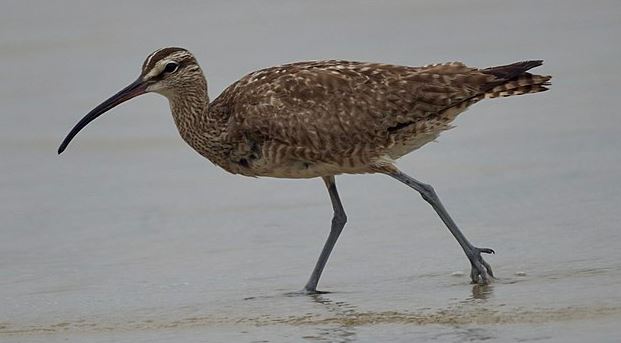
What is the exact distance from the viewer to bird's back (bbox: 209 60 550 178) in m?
10.1

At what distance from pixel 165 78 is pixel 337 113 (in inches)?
47.1

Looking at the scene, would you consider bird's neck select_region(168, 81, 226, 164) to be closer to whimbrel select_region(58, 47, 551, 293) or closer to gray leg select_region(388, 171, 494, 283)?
whimbrel select_region(58, 47, 551, 293)

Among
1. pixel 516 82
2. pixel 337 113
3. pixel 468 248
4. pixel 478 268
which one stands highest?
pixel 516 82

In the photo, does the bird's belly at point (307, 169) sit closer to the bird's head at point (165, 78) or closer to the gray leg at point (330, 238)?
the gray leg at point (330, 238)

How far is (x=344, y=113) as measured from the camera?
402 inches

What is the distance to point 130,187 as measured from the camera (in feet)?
42.2

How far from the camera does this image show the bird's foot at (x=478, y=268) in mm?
9414

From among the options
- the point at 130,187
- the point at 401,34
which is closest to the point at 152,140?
the point at 130,187

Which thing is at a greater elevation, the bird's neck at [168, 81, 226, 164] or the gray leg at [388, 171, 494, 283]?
the bird's neck at [168, 81, 226, 164]

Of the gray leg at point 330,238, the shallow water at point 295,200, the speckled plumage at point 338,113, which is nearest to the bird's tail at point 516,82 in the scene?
the speckled plumage at point 338,113

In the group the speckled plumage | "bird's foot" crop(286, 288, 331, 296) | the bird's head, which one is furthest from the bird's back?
"bird's foot" crop(286, 288, 331, 296)

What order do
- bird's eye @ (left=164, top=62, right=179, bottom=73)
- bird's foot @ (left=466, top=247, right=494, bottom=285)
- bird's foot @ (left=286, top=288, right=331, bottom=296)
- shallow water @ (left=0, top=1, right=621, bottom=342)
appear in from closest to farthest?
shallow water @ (left=0, top=1, right=621, bottom=342), bird's foot @ (left=466, top=247, right=494, bottom=285), bird's foot @ (left=286, top=288, right=331, bottom=296), bird's eye @ (left=164, top=62, right=179, bottom=73)

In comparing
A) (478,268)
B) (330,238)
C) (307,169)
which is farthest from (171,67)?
(478,268)

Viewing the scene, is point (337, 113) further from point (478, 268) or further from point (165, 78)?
point (478, 268)
